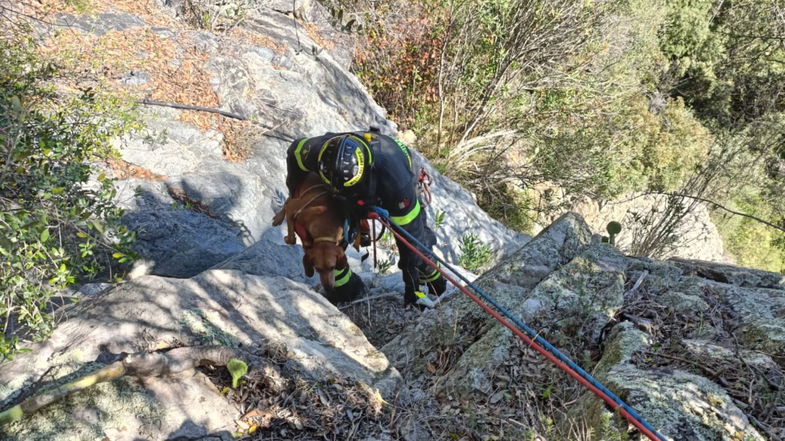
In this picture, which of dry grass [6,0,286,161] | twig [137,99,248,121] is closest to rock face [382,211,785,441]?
dry grass [6,0,286,161]

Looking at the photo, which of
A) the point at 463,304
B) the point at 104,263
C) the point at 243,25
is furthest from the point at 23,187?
the point at 243,25

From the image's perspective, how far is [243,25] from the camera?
8.85 meters

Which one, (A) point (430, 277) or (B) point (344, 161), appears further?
(A) point (430, 277)

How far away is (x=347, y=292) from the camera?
459 cm

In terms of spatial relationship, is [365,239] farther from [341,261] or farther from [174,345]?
[174,345]

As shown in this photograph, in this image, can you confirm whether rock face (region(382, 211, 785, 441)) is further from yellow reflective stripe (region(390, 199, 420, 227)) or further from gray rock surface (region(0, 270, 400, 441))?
yellow reflective stripe (region(390, 199, 420, 227))

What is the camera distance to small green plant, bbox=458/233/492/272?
24.3 feet

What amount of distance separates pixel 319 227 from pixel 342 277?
798mm

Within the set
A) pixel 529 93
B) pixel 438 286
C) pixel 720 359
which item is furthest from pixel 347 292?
pixel 529 93

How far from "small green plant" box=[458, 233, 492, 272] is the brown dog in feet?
12.3

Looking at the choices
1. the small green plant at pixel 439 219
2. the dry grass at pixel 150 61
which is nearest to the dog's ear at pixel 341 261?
the dry grass at pixel 150 61

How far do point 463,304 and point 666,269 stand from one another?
5.15ft

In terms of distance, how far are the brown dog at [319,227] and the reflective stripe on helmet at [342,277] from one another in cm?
43

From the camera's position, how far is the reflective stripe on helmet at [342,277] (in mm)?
4419
